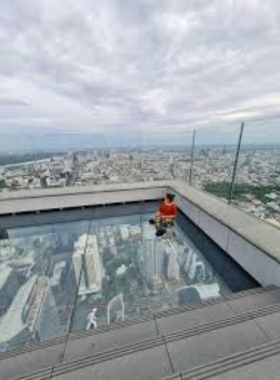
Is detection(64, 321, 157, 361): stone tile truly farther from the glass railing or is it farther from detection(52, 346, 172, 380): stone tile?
the glass railing

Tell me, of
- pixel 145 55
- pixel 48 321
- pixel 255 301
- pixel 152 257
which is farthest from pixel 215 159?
pixel 48 321

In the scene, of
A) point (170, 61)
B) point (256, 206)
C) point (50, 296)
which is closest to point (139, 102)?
point (170, 61)

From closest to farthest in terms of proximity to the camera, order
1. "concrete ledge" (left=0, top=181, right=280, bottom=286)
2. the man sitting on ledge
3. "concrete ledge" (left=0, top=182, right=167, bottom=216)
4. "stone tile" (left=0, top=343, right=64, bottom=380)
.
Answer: "stone tile" (left=0, top=343, right=64, bottom=380) < "concrete ledge" (left=0, top=181, right=280, bottom=286) < the man sitting on ledge < "concrete ledge" (left=0, top=182, right=167, bottom=216)

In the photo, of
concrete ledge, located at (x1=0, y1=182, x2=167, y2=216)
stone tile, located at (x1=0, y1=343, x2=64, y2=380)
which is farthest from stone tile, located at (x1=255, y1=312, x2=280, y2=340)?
concrete ledge, located at (x1=0, y1=182, x2=167, y2=216)

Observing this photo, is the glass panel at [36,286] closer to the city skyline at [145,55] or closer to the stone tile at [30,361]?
the stone tile at [30,361]

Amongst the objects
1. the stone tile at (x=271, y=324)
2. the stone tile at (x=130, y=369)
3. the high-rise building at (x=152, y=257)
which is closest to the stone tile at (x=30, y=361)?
the stone tile at (x=130, y=369)

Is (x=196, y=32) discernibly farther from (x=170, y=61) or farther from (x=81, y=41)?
(x=81, y=41)
